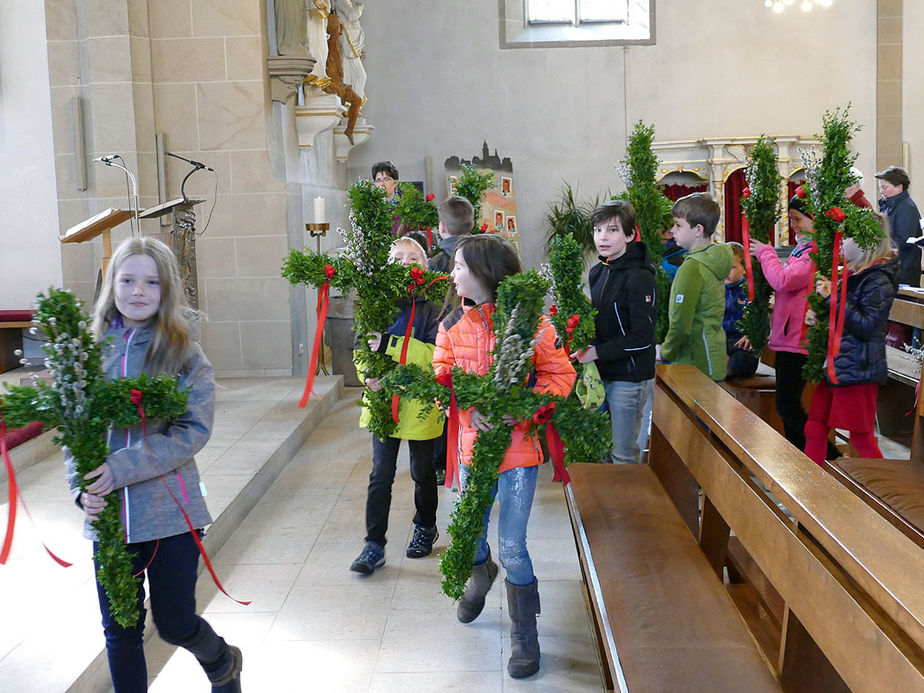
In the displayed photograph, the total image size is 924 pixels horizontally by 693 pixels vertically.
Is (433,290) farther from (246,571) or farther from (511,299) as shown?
(246,571)

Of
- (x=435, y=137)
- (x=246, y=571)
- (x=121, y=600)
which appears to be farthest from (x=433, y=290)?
(x=435, y=137)

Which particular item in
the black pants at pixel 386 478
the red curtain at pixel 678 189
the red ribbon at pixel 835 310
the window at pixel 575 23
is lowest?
the black pants at pixel 386 478

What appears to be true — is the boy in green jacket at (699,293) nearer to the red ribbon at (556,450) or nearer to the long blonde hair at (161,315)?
the red ribbon at (556,450)

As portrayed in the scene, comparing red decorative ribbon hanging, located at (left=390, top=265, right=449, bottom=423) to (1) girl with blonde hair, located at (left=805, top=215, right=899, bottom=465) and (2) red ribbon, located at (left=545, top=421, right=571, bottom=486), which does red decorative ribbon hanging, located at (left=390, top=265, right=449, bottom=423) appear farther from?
(1) girl with blonde hair, located at (left=805, top=215, right=899, bottom=465)

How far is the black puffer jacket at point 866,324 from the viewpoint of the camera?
14.6 ft

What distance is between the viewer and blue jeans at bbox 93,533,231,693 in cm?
251

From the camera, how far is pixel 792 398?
5.03m

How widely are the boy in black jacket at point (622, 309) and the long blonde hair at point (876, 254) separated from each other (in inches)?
42.0

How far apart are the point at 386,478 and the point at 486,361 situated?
1030 mm

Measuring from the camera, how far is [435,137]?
39.5 feet

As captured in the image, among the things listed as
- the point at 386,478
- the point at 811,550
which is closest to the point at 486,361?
the point at 386,478

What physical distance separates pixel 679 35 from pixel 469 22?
2.63m

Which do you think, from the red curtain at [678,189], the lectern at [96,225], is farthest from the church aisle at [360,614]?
the red curtain at [678,189]

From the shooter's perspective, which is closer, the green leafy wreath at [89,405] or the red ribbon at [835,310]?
the green leafy wreath at [89,405]
